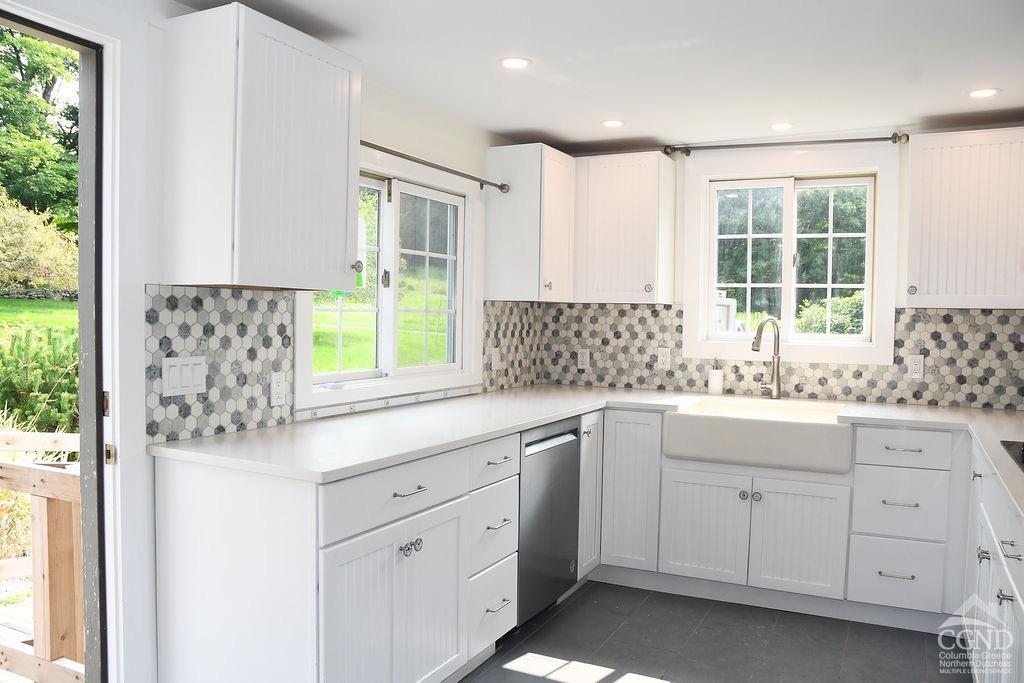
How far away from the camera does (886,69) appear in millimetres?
2912

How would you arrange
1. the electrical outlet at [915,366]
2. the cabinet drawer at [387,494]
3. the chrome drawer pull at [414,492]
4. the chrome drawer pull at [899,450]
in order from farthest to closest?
the electrical outlet at [915,366] → the chrome drawer pull at [899,450] → the chrome drawer pull at [414,492] → the cabinet drawer at [387,494]

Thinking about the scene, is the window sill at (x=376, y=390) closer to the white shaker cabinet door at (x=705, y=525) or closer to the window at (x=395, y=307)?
the window at (x=395, y=307)

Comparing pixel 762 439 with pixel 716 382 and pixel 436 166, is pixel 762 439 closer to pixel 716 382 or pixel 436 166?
pixel 716 382

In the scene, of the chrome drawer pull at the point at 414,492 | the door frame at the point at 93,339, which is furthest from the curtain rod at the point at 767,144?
the door frame at the point at 93,339

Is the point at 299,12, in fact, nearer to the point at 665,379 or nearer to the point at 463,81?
the point at 463,81

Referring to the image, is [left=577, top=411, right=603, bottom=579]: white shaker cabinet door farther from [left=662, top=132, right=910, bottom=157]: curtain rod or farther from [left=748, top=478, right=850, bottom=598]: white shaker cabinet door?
[left=662, top=132, right=910, bottom=157]: curtain rod

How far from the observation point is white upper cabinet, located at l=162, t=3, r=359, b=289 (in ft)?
7.21

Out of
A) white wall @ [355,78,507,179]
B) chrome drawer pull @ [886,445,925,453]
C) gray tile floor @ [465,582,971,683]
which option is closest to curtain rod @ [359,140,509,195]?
white wall @ [355,78,507,179]

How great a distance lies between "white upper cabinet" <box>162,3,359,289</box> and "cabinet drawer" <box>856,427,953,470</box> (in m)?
2.40

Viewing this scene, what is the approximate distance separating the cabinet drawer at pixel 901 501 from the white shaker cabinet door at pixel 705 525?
47 cm

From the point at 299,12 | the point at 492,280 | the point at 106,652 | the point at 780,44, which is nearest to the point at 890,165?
the point at 780,44

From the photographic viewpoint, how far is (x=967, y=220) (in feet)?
11.5

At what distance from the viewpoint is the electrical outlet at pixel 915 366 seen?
3.84 metres

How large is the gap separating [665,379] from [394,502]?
7.98ft
